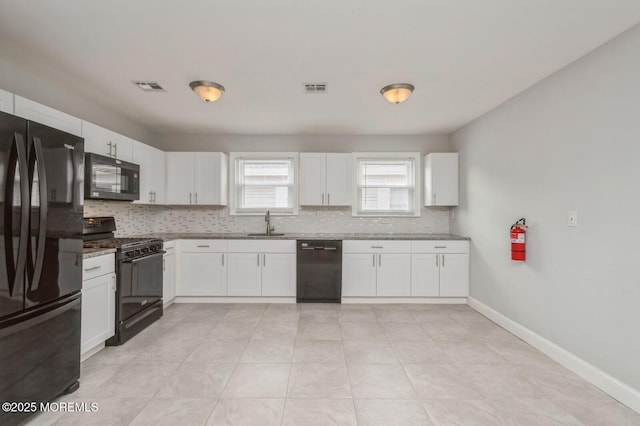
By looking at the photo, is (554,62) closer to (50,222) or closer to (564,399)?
(564,399)

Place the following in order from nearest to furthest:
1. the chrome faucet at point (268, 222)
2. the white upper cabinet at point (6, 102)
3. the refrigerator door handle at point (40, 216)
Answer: the refrigerator door handle at point (40, 216) → the white upper cabinet at point (6, 102) → the chrome faucet at point (268, 222)

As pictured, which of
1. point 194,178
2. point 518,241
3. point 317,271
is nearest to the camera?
point 518,241

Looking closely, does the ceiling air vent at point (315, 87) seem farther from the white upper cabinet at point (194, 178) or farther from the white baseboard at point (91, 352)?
the white baseboard at point (91, 352)

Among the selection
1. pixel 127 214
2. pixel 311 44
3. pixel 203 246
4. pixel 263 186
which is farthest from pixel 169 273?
pixel 311 44

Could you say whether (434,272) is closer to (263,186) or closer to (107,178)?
(263,186)

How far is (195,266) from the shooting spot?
4152mm

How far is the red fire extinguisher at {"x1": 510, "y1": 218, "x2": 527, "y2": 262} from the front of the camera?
293cm

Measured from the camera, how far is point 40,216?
180cm

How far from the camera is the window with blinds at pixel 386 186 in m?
4.78

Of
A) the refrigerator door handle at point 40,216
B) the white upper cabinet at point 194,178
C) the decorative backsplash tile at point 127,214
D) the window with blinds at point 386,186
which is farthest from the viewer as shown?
the window with blinds at point 386,186

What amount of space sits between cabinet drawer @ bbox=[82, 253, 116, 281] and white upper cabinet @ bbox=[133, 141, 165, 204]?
1.22 metres

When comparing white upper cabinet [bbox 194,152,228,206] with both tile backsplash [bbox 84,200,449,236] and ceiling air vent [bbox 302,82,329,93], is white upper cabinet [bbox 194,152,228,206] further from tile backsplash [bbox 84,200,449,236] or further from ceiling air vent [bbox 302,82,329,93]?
ceiling air vent [bbox 302,82,329,93]

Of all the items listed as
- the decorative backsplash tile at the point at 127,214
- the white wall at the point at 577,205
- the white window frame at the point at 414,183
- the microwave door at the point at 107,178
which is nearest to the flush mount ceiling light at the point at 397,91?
the white wall at the point at 577,205

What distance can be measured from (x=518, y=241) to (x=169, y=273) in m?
4.09
